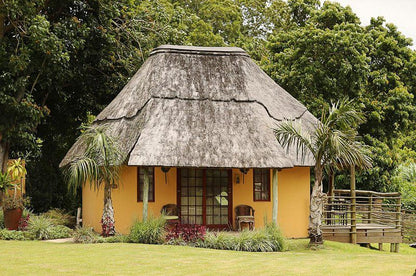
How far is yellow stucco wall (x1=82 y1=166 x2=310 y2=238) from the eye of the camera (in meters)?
18.8

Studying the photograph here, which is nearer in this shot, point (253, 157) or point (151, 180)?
point (253, 157)

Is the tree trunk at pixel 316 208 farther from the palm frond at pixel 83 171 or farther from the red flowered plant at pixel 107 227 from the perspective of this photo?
the palm frond at pixel 83 171

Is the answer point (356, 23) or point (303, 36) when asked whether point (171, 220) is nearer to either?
point (303, 36)

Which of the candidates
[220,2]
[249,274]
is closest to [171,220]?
[249,274]

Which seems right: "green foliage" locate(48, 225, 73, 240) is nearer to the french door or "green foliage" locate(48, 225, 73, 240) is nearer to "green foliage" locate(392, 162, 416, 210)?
the french door

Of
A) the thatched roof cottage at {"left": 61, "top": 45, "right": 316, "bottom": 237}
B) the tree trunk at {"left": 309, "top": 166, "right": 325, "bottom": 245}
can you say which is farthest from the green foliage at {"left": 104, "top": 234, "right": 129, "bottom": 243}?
the tree trunk at {"left": 309, "top": 166, "right": 325, "bottom": 245}

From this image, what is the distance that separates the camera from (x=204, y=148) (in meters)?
17.8

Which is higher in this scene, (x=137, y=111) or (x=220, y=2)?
(x=220, y=2)

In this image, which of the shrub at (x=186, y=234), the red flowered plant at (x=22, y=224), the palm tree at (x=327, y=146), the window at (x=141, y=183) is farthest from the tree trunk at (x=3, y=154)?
the palm tree at (x=327, y=146)

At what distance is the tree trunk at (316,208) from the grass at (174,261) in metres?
0.41

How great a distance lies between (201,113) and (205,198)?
258 cm

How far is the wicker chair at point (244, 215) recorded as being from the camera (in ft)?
60.1

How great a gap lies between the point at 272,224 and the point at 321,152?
236 centimetres

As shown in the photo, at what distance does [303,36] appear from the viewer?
2716 centimetres
